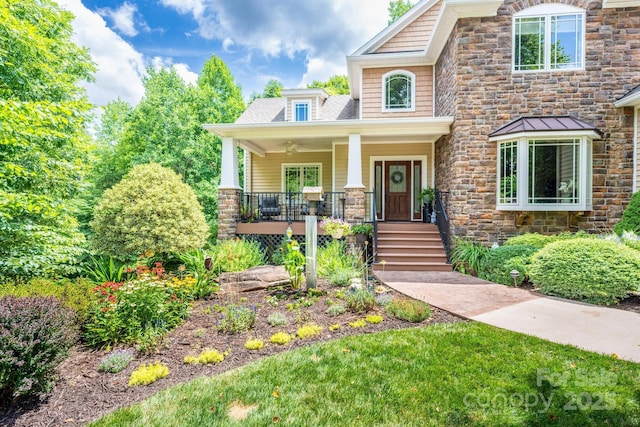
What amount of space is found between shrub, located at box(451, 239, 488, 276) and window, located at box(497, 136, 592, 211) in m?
1.36

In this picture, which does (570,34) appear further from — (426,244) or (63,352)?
(63,352)

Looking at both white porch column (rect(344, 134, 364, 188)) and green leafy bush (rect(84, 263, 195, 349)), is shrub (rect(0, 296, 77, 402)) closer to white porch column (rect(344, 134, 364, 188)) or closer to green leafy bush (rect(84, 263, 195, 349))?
green leafy bush (rect(84, 263, 195, 349))

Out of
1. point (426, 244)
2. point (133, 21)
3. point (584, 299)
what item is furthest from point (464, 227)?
point (133, 21)

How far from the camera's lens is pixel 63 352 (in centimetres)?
296

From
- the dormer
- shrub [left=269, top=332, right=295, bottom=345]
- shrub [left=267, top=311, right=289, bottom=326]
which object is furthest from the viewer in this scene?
the dormer

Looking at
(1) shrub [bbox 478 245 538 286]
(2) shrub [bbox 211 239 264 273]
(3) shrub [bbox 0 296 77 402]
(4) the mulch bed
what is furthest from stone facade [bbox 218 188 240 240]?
(1) shrub [bbox 478 245 538 286]

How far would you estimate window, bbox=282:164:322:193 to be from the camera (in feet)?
43.6

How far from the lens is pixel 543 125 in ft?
25.0

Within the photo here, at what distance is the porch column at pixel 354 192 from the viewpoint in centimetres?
920

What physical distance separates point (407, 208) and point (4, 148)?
10.9 meters

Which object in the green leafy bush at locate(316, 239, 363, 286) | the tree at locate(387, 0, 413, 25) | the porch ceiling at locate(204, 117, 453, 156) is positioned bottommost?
the green leafy bush at locate(316, 239, 363, 286)

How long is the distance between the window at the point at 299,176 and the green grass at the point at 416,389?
10181mm

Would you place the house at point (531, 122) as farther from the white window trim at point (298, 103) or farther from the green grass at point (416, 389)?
the green grass at point (416, 389)

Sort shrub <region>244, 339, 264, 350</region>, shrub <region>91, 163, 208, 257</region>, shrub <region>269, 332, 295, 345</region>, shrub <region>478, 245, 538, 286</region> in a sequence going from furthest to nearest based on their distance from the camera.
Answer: shrub <region>91, 163, 208, 257</region>, shrub <region>478, 245, 538, 286</region>, shrub <region>269, 332, 295, 345</region>, shrub <region>244, 339, 264, 350</region>
